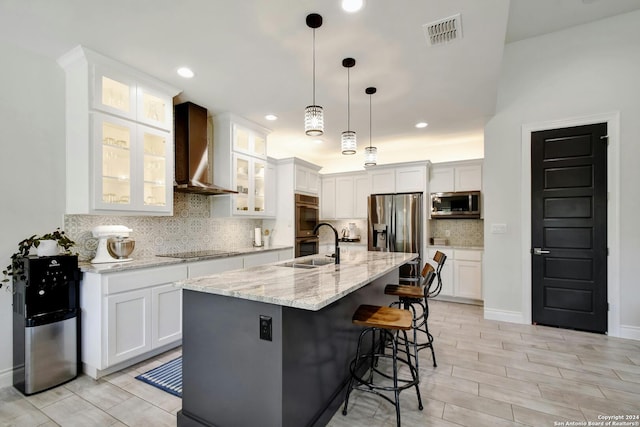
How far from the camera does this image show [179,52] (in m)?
2.49

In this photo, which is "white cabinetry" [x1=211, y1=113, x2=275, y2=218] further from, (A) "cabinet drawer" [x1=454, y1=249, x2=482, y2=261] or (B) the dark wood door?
(B) the dark wood door

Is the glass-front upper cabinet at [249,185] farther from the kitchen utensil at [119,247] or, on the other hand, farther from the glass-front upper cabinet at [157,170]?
the kitchen utensil at [119,247]

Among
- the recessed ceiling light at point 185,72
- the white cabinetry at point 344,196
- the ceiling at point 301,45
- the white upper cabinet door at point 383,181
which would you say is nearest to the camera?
the ceiling at point 301,45

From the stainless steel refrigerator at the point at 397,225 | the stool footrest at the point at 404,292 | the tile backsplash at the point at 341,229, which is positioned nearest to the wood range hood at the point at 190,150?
the stool footrest at the point at 404,292

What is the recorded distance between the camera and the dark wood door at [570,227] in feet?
11.0

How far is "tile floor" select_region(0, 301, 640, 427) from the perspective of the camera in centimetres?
189

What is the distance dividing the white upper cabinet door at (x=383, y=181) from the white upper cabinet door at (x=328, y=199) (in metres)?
0.88

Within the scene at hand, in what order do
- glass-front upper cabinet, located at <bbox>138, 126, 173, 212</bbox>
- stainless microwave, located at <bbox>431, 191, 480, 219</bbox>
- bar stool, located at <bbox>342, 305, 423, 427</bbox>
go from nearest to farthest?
1. bar stool, located at <bbox>342, 305, 423, 427</bbox>
2. glass-front upper cabinet, located at <bbox>138, 126, 173, 212</bbox>
3. stainless microwave, located at <bbox>431, 191, 480, 219</bbox>

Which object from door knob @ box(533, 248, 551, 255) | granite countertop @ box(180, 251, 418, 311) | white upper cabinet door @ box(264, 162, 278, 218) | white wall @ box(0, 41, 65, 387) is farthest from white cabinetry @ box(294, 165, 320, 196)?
door knob @ box(533, 248, 551, 255)

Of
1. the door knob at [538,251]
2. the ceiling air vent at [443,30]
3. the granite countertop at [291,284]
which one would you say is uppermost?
the ceiling air vent at [443,30]

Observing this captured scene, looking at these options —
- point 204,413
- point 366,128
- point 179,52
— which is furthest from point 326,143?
point 204,413

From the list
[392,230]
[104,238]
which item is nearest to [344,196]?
[392,230]

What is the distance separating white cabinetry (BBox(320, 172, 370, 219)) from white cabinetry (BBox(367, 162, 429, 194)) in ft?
0.70

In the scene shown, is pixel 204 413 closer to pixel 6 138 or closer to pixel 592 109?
pixel 6 138
